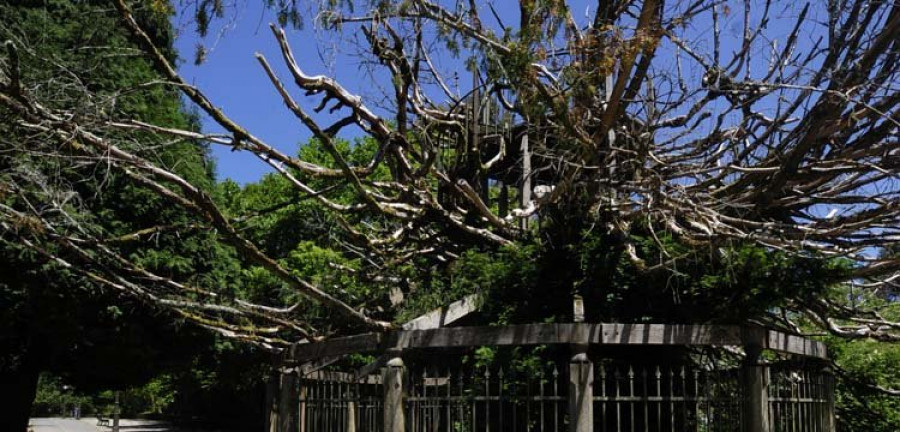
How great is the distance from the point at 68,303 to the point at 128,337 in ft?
6.59

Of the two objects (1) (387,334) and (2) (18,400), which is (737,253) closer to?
(1) (387,334)

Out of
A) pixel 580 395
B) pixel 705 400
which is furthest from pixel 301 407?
pixel 705 400

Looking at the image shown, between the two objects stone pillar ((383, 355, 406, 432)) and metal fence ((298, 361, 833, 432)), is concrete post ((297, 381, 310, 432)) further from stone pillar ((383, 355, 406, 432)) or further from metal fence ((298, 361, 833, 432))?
stone pillar ((383, 355, 406, 432))

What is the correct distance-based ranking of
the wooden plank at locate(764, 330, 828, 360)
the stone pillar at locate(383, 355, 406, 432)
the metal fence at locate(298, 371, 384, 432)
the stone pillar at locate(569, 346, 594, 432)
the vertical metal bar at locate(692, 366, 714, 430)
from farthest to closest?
the metal fence at locate(298, 371, 384, 432), the wooden plank at locate(764, 330, 828, 360), the stone pillar at locate(383, 355, 406, 432), the vertical metal bar at locate(692, 366, 714, 430), the stone pillar at locate(569, 346, 594, 432)

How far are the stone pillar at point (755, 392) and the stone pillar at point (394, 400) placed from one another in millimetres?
3853

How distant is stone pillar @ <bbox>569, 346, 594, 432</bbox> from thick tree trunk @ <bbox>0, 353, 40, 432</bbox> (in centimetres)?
1744

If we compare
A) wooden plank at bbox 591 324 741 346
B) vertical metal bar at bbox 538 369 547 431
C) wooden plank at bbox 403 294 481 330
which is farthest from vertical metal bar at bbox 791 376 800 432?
wooden plank at bbox 403 294 481 330

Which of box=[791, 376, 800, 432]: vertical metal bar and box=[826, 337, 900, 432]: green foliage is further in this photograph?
box=[826, 337, 900, 432]: green foliage

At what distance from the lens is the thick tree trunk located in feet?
71.6

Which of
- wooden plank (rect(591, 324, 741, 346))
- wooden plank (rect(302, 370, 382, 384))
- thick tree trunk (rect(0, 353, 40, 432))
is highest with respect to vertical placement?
wooden plank (rect(591, 324, 741, 346))

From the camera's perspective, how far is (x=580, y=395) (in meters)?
9.14

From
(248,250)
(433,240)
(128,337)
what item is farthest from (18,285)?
(248,250)

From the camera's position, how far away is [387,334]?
1013 cm

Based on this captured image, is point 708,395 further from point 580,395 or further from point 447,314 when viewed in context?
point 447,314
